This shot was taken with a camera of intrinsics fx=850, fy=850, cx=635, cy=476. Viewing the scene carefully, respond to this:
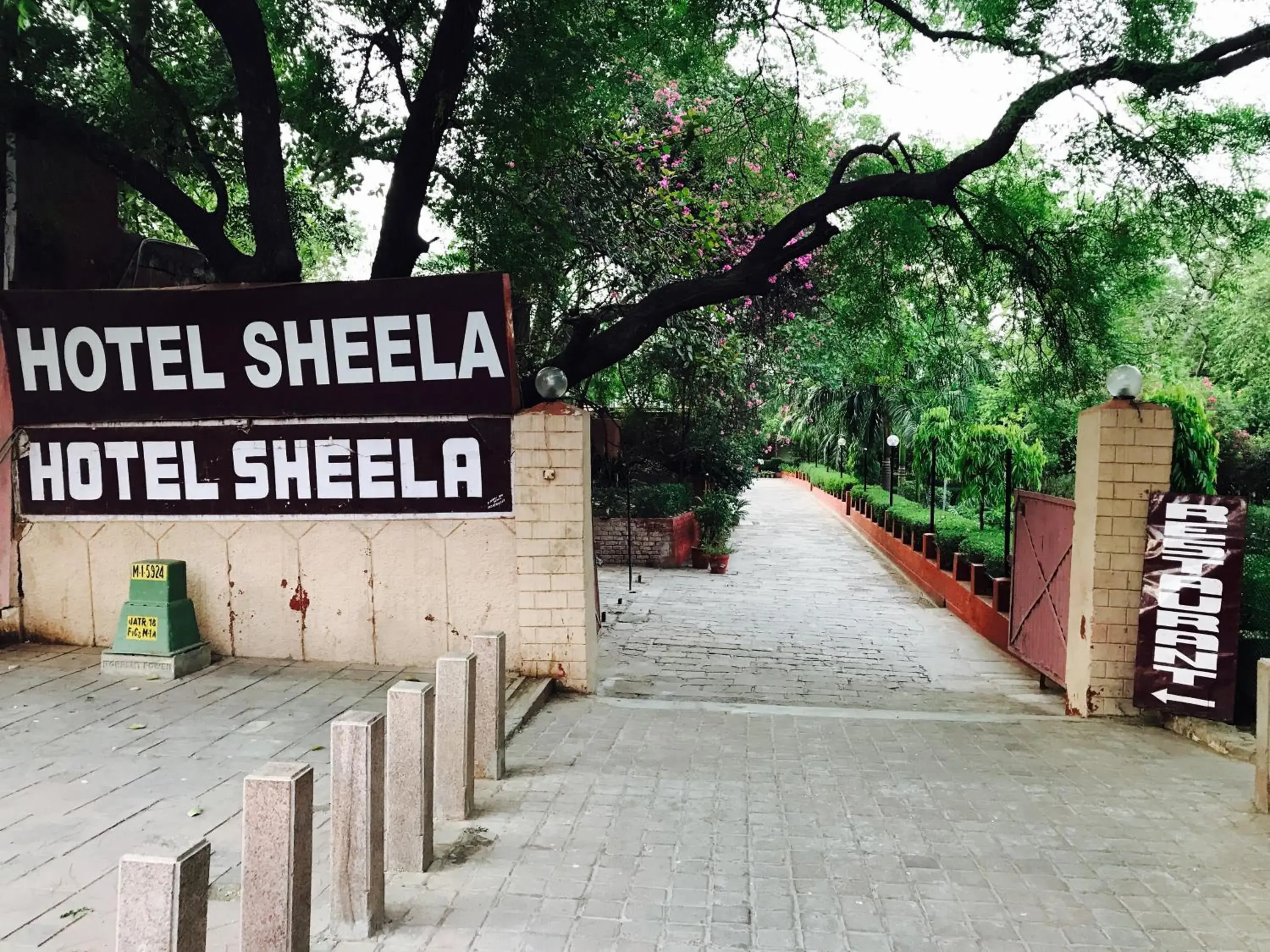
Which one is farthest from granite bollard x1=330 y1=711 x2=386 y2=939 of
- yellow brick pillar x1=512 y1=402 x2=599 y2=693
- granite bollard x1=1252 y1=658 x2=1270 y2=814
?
granite bollard x1=1252 y1=658 x2=1270 y2=814

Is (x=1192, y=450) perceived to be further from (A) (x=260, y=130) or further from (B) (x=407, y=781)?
(A) (x=260, y=130)

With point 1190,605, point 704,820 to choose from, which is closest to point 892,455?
point 1190,605

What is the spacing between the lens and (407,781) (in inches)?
144

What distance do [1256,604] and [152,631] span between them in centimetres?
877

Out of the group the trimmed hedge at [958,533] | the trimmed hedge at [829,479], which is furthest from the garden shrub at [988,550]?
the trimmed hedge at [829,479]

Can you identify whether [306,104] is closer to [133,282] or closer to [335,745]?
[133,282]

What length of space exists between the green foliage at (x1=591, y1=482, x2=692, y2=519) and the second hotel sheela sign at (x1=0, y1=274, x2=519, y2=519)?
10.2 meters

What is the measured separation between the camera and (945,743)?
19.7 ft

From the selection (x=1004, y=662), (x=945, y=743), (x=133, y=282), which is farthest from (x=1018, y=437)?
(x=133, y=282)

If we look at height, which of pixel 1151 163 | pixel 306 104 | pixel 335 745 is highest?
pixel 306 104

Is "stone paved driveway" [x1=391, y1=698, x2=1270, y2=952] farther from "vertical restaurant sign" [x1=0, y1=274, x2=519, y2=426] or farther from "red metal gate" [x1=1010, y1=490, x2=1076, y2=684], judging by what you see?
"vertical restaurant sign" [x1=0, y1=274, x2=519, y2=426]

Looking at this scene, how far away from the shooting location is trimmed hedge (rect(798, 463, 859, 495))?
2992cm

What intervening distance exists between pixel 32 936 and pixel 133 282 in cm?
725

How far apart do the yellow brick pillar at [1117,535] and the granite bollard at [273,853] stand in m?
6.15
